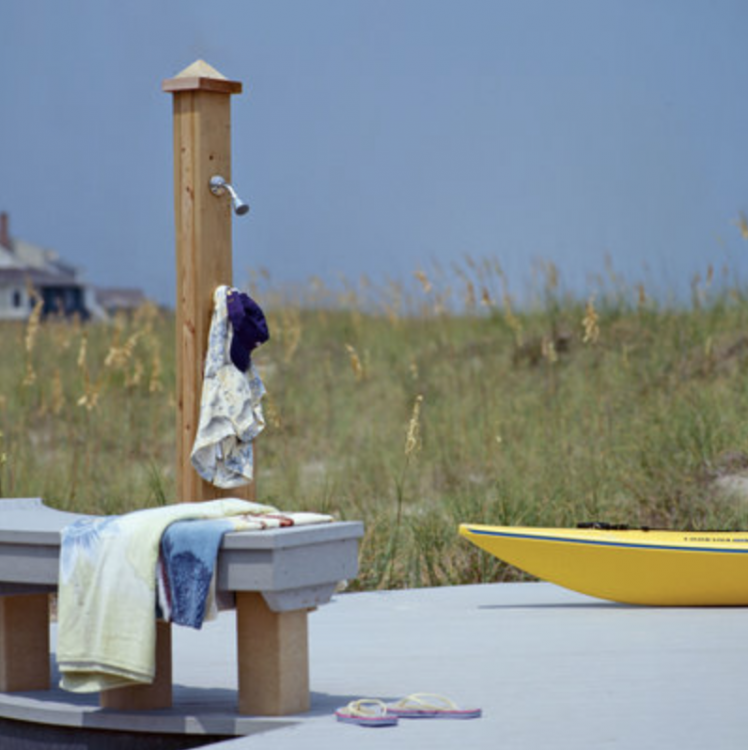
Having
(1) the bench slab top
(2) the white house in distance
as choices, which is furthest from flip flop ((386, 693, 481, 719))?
(2) the white house in distance

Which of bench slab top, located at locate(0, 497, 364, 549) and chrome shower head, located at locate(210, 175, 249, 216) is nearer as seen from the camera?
bench slab top, located at locate(0, 497, 364, 549)

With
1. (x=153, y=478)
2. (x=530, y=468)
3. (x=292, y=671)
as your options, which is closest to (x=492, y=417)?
(x=530, y=468)

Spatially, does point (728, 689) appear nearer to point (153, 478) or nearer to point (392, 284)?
point (153, 478)

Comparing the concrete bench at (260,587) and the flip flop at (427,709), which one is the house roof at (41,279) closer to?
the concrete bench at (260,587)

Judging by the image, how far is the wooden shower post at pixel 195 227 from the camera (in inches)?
204

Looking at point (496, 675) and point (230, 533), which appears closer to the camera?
point (230, 533)

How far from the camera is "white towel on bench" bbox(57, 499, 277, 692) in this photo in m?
3.91

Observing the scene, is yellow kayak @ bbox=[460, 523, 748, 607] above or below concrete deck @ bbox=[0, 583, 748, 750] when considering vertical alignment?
above

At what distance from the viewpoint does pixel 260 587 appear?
12.5ft

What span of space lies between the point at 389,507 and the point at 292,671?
4.25m

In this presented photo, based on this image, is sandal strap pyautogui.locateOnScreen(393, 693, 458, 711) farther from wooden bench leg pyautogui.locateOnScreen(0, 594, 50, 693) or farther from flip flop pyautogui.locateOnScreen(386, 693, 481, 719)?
wooden bench leg pyautogui.locateOnScreen(0, 594, 50, 693)

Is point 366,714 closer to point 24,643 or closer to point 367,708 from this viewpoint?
point 367,708

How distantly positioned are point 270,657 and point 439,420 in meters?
6.37

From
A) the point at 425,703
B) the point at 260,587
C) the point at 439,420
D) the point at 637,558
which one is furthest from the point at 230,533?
the point at 439,420
